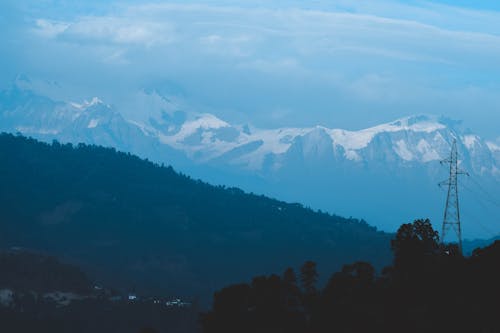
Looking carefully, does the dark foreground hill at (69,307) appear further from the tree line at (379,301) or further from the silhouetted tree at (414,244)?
the tree line at (379,301)

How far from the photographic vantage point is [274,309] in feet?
273

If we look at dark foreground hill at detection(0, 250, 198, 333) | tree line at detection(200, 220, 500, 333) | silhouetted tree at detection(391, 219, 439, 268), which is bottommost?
tree line at detection(200, 220, 500, 333)

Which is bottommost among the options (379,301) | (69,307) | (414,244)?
(379,301)

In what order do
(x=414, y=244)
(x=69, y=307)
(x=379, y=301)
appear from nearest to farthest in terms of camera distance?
(x=379, y=301) < (x=414, y=244) < (x=69, y=307)

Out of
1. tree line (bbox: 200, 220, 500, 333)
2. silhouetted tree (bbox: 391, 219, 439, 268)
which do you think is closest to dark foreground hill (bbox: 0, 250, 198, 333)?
silhouetted tree (bbox: 391, 219, 439, 268)

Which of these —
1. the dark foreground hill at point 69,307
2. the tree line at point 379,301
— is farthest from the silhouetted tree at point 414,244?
the dark foreground hill at point 69,307

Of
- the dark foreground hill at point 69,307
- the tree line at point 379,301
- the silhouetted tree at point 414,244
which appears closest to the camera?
the tree line at point 379,301

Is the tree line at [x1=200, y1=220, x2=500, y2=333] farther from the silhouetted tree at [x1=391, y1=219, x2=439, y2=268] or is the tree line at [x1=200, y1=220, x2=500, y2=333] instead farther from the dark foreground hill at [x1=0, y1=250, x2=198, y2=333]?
the dark foreground hill at [x1=0, y1=250, x2=198, y2=333]

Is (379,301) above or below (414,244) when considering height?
below

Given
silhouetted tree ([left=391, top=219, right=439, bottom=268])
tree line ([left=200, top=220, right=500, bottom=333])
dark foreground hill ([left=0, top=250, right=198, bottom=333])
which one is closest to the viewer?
tree line ([left=200, top=220, right=500, bottom=333])

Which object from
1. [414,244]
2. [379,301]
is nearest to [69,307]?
[414,244]

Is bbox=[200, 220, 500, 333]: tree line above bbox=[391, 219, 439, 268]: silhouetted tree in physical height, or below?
below

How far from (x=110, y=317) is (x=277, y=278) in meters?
95.1

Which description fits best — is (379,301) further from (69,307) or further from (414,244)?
(69,307)
